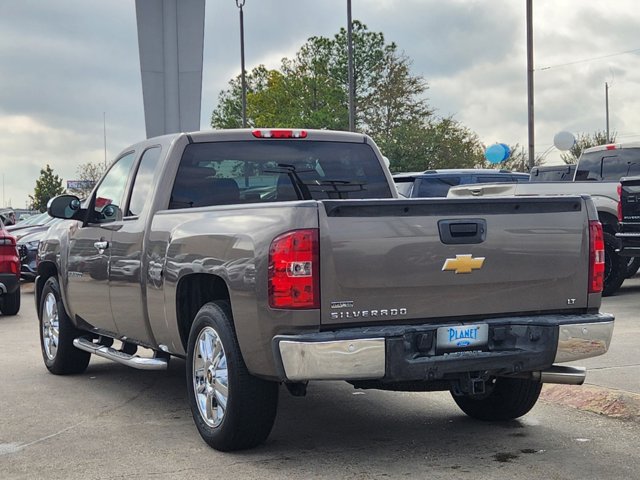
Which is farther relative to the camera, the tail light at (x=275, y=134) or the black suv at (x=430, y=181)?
the black suv at (x=430, y=181)

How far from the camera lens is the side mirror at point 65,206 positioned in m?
8.33

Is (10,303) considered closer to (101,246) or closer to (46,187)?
(101,246)

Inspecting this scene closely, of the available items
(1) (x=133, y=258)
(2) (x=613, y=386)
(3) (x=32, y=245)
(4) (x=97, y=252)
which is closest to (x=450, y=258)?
(1) (x=133, y=258)

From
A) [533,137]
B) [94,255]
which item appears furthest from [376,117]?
[94,255]

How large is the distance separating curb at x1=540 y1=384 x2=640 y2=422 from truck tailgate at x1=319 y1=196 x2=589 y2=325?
4.18 ft

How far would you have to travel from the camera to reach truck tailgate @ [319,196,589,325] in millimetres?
5395

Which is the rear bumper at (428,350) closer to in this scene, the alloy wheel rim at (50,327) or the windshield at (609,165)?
the alloy wheel rim at (50,327)

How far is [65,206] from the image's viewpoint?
8398 mm

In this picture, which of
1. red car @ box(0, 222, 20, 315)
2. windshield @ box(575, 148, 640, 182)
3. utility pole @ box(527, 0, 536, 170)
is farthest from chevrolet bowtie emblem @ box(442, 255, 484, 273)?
utility pole @ box(527, 0, 536, 170)

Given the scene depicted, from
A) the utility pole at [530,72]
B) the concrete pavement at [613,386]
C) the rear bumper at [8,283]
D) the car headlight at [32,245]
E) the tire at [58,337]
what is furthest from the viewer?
the utility pole at [530,72]

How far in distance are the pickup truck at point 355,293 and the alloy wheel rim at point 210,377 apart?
0.04ft

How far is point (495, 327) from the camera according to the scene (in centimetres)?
571

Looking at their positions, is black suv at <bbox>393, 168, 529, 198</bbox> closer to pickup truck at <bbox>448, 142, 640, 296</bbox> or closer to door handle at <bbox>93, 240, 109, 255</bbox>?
pickup truck at <bbox>448, 142, 640, 296</bbox>

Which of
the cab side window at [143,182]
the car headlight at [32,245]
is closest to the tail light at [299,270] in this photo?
the cab side window at [143,182]
